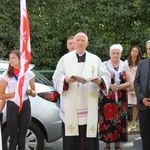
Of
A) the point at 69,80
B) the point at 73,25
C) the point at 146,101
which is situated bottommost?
the point at 146,101

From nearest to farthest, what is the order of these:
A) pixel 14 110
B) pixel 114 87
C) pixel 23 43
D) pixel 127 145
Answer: pixel 23 43
pixel 14 110
pixel 114 87
pixel 127 145

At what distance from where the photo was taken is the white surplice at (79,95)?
190 inches

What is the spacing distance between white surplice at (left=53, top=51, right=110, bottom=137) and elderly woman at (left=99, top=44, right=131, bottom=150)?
826mm

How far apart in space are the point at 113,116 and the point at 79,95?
114 centimetres

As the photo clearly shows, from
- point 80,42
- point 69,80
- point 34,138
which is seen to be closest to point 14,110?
point 69,80

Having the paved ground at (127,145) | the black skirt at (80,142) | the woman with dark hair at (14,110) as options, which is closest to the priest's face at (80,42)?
the woman with dark hair at (14,110)

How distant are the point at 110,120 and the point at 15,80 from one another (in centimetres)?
179

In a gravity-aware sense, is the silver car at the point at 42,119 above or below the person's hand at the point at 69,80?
below

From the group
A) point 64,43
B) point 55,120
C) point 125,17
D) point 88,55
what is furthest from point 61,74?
point 125,17

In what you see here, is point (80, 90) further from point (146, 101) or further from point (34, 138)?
point (34, 138)

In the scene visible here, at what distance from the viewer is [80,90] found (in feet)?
15.8

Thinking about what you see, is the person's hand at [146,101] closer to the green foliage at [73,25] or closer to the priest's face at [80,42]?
the priest's face at [80,42]

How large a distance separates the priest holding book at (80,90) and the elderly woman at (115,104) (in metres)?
0.80

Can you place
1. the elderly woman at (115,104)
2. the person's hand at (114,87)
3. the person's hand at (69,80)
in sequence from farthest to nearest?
the elderly woman at (115,104) < the person's hand at (114,87) < the person's hand at (69,80)
